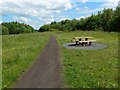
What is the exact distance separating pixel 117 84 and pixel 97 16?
334 ft

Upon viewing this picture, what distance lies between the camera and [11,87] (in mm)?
9859

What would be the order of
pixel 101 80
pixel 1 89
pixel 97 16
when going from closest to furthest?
pixel 1 89, pixel 101 80, pixel 97 16

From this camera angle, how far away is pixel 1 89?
9602 millimetres

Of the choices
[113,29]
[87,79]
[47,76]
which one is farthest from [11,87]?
[113,29]

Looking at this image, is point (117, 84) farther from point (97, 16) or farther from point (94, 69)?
point (97, 16)

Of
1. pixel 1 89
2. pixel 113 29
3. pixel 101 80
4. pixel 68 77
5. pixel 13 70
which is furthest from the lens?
pixel 113 29

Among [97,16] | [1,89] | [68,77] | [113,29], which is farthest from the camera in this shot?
[97,16]

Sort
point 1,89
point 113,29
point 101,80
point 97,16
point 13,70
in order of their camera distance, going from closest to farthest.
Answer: point 1,89
point 101,80
point 13,70
point 113,29
point 97,16

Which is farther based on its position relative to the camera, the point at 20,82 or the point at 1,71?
the point at 1,71

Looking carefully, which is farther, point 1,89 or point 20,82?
point 20,82

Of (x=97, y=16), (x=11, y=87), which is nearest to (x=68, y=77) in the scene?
(x=11, y=87)

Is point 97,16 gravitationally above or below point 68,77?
above

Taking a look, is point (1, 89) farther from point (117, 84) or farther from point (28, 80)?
point (117, 84)

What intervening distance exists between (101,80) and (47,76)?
2.32 meters
